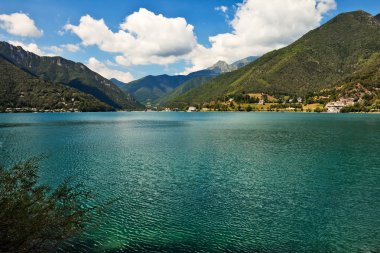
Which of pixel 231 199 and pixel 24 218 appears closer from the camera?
pixel 24 218

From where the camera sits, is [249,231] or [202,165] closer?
[249,231]

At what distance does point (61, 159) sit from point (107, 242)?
51.9 meters

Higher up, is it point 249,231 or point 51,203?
point 51,203

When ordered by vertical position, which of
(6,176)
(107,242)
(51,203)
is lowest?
(107,242)

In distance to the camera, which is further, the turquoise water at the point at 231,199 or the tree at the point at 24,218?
the turquoise water at the point at 231,199

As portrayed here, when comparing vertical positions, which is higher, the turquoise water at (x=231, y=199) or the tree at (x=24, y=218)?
the tree at (x=24, y=218)

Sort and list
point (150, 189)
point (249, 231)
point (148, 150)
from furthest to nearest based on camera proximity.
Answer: point (148, 150) → point (150, 189) → point (249, 231)

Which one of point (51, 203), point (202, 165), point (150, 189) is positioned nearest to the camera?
point (51, 203)

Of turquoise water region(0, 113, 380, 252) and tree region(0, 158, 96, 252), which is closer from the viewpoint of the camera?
tree region(0, 158, 96, 252)

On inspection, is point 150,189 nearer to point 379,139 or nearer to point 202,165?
point 202,165

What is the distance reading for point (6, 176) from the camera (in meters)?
22.7

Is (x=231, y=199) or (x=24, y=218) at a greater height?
(x=24, y=218)

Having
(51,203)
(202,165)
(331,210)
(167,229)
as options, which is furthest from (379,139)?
(51,203)

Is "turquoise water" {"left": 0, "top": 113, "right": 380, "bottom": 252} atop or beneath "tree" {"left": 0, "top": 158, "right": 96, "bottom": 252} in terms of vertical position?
→ beneath
